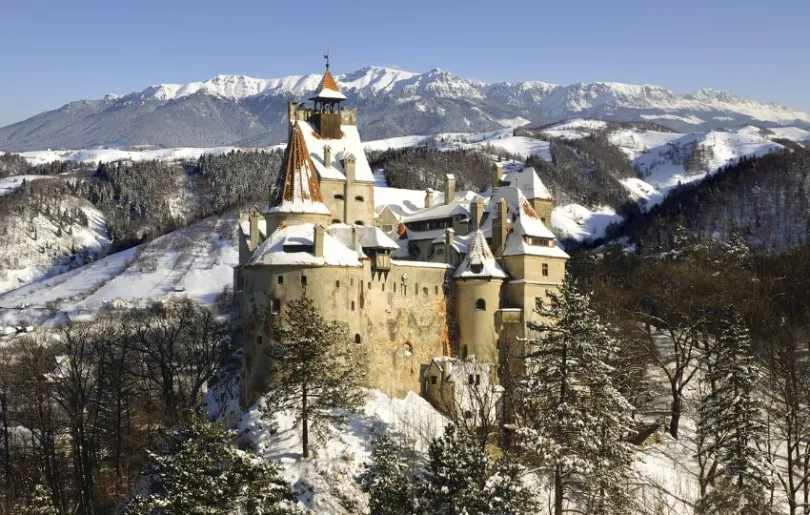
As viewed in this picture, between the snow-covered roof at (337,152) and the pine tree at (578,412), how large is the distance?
3382cm

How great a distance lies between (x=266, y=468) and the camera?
3991 centimetres

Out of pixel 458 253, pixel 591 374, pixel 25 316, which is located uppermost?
pixel 458 253

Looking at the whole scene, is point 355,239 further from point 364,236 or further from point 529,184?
point 529,184

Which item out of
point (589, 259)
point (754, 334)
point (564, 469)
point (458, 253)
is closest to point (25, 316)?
point (589, 259)

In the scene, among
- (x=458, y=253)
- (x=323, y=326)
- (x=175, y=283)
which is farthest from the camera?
(x=175, y=283)

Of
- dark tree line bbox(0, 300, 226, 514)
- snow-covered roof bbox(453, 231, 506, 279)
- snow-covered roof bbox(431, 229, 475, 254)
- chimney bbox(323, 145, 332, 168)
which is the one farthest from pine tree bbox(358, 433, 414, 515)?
chimney bbox(323, 145, 332, 168)

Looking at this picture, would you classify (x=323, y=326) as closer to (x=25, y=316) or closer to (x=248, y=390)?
(x=248, y=390)

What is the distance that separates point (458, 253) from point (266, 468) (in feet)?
125

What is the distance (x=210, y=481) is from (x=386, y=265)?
32.7 metres

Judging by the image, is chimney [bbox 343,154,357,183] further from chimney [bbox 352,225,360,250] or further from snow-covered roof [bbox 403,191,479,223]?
chimney [bbox 352,225,360,250]

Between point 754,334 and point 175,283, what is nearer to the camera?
point 754,334

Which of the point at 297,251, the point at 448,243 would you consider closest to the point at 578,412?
the point at 297,251

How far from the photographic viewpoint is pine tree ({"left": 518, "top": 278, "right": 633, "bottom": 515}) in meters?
45.2

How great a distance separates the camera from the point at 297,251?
64250mm
